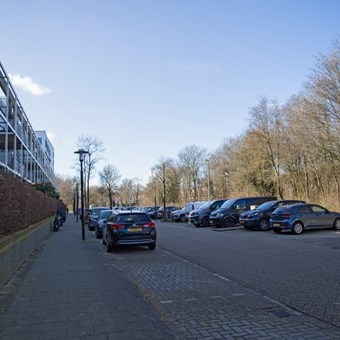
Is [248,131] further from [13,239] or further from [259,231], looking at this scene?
[13,239]

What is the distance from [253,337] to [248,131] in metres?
43.1

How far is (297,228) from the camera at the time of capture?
19.3 meters

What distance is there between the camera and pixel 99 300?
6.83 metres

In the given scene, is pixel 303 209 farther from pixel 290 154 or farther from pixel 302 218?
pixel 290 154

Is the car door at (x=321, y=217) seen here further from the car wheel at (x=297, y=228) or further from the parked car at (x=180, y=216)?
the parked car at (x=180, y=216)

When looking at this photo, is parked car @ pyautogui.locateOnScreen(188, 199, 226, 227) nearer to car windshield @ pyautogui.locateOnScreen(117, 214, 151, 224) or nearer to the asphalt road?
the asphalt road

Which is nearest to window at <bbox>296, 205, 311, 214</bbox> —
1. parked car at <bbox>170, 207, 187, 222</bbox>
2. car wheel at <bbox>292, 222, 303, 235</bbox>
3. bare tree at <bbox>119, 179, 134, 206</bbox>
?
car wheel at <bbox>292, 222, 303, 235</bbox>

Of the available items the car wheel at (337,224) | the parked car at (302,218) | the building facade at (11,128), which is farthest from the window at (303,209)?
the building facade at (11,128)

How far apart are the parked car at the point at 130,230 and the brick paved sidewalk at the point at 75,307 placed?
3.47 metres

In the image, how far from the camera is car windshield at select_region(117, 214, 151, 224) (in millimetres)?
14305

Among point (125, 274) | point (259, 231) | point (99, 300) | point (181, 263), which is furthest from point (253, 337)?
point (259, 231)

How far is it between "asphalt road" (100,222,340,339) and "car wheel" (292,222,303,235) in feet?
15.7

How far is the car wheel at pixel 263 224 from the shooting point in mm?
22112

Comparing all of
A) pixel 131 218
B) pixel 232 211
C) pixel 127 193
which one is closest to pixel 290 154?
pixel 232 211
